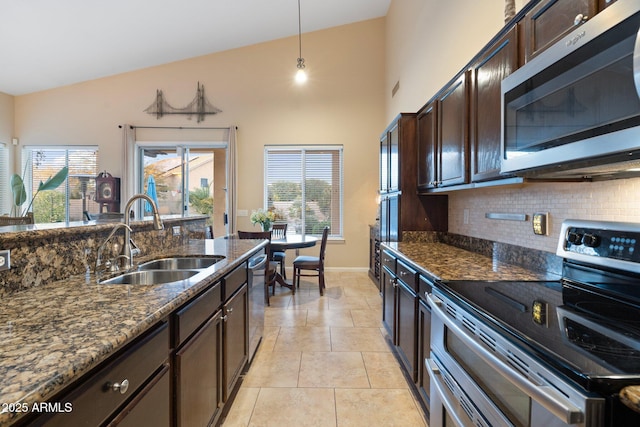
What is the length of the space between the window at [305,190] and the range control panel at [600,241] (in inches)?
184

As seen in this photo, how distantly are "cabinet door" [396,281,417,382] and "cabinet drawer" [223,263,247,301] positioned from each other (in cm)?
110

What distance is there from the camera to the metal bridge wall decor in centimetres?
596

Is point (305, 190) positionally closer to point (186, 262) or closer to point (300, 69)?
point (300, 69)

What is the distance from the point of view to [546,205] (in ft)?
5.55

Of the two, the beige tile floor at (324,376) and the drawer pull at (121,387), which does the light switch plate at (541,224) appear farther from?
the drawer pull at (121,387)

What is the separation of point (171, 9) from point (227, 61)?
1.60 meters

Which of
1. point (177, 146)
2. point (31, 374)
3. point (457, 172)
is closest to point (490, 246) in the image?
point (457, 172)

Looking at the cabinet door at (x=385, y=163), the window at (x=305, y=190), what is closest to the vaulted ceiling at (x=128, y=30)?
the window at (x=305, y=190)

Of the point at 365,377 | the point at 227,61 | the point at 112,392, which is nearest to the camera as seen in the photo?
the point at 112,392

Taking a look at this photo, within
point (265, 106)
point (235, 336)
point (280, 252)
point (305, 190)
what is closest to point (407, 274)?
point (235, 336)

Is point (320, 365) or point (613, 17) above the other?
point (613, 17)

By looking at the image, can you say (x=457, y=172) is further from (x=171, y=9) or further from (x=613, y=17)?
(x=171, y=9)

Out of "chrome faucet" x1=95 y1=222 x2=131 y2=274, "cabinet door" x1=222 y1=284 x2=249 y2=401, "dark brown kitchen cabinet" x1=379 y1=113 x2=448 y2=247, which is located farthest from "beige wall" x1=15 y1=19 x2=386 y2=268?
"chrome faucet" x1=95 y1=222 x2=131 y2=274

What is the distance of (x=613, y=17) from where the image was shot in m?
0.86
